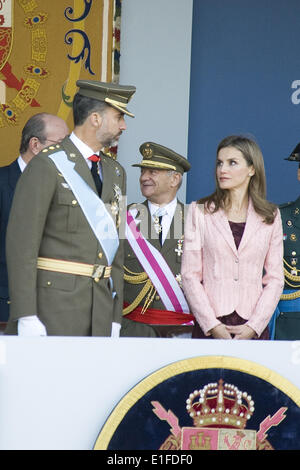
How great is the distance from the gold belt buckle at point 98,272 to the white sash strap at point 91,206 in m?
0.05

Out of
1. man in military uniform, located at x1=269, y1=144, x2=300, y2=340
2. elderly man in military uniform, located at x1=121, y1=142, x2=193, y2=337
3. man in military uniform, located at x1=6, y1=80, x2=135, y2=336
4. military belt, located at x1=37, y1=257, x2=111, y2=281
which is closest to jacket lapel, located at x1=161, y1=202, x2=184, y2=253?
elderly man in military uniform, located at x1=121, y1=142, x2=193, y2=337

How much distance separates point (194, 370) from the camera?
235 cm

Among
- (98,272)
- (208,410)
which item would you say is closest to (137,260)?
(98,272)

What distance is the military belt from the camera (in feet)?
9.50

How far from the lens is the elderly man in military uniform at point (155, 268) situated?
392 cm

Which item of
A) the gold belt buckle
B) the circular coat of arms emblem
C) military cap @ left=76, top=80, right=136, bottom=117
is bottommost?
the circular coat of arms emblem

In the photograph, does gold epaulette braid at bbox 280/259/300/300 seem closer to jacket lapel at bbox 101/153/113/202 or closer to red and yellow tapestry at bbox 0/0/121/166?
jacket lapel at bbox 101/153/113/202

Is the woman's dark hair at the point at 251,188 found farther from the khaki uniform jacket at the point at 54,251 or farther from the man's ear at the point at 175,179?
the man's ear at the point at 175,179

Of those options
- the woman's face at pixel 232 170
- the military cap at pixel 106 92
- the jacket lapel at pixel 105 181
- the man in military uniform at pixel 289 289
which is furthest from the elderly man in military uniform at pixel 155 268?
the military cap at pixel 106 92

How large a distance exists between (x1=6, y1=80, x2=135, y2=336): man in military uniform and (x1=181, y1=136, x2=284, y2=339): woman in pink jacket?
28 cm

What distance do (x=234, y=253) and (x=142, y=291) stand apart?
0.96m

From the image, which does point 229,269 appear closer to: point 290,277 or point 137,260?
point 290,277

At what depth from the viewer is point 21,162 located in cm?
385
